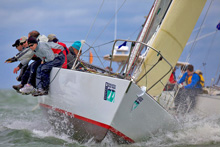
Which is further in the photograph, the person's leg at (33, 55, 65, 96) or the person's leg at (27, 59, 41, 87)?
the person's leg at (27, 59, 41, 87)

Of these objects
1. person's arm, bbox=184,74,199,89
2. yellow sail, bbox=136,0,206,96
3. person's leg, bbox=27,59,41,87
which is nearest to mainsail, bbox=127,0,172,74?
yellow sail, bbox=136,0,206,96

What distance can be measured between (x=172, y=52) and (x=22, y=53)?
2974mm

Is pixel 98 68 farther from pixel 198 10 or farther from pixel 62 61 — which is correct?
pixel 198 10

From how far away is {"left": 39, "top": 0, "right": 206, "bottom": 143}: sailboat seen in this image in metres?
4.54

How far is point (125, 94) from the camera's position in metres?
4.40

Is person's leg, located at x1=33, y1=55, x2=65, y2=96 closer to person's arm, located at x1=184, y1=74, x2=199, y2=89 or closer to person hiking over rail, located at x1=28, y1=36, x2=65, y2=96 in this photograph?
person hiking over rail, located at x1=28, y1=36, x2=65, y2=96

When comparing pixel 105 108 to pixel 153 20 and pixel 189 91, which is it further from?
pixel 189 91

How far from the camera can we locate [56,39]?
634 centimetres

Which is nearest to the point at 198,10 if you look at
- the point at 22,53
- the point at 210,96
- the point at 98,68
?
the point at 98,68

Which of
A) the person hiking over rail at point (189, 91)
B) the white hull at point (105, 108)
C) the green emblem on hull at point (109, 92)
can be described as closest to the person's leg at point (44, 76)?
the white hull at point (105, 108)

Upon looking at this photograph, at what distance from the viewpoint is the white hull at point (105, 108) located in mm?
4488

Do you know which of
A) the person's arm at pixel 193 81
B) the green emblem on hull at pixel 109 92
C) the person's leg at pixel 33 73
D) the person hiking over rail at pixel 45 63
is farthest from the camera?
the person's arm at pixel 193 81

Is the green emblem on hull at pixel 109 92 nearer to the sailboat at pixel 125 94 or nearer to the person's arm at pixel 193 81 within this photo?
the sailboat at pixel 125 94

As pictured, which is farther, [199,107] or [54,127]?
[199,107]
